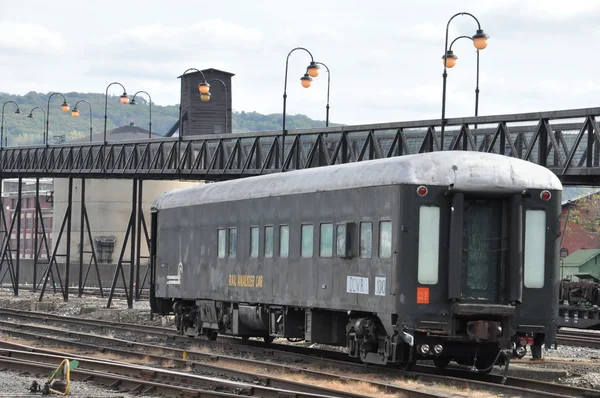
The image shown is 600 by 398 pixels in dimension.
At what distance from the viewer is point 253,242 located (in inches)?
949

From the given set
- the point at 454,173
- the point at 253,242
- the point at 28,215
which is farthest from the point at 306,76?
the point at 28,215

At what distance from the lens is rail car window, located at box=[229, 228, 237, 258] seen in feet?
82.1

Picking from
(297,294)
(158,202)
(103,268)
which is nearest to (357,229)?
(297,294)

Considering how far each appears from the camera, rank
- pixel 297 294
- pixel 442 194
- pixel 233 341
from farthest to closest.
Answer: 1. pixel 233 341
2. pixel 297 294
3. pixel 442 194

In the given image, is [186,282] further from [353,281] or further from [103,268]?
[103,268]

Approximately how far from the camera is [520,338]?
1855cm

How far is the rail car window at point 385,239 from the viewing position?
1842cm

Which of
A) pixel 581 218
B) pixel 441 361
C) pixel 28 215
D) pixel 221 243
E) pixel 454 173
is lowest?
pixel 441 361

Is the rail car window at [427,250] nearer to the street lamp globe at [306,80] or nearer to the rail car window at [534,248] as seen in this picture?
the rail car window at [534,248]

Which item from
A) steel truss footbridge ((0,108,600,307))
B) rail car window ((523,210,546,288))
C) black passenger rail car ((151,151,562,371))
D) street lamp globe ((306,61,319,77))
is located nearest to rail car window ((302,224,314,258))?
black passenger rail car ((151,151,562,371))

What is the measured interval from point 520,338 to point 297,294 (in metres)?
4.88

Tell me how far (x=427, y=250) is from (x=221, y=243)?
336 inches

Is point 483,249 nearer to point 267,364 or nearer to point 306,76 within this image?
point 267,364

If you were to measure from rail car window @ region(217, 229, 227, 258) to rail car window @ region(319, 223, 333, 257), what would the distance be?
4.96m
